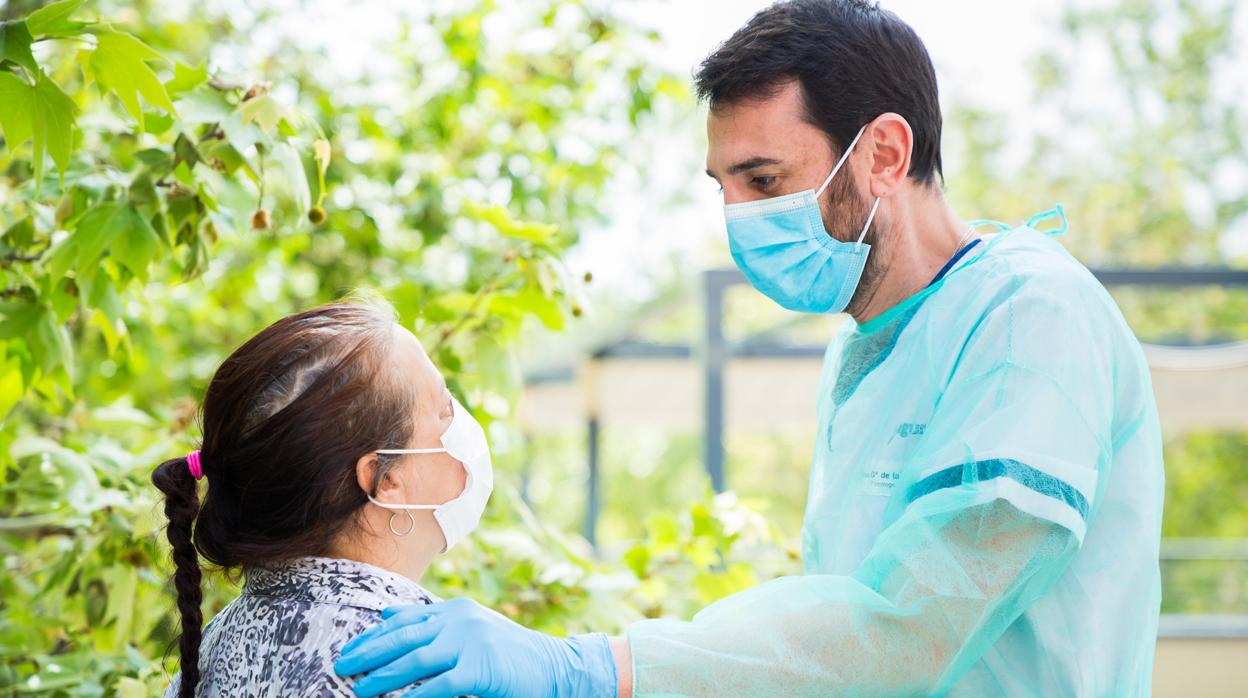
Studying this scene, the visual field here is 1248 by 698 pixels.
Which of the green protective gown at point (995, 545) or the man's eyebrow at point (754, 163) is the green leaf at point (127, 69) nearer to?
the man's eyebrow at point (754, 163)

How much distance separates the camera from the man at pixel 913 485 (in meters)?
1.50

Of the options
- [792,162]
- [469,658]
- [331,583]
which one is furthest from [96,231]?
[792,162]

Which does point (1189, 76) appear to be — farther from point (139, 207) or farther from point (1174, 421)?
point (139, 207)

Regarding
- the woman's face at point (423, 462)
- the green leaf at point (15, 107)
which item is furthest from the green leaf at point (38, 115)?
the woman's face at point (423, 462)

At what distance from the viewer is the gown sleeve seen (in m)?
A: 1.49

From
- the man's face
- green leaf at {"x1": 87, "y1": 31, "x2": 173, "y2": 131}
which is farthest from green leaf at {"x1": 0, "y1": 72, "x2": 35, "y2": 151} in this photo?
the man's face

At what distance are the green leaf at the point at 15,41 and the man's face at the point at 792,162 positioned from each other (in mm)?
1012

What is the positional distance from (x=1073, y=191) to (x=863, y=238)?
56.1ft

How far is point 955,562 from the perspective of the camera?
4.90ft

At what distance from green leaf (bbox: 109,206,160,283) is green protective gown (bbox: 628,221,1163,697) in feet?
3.39

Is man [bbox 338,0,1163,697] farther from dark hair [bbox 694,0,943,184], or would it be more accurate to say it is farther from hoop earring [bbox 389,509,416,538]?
hoop earring [bbox 389,509,416,538]

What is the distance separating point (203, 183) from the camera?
78.9 inches

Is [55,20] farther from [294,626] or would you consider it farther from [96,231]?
[294,626]

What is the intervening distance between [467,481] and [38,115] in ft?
2.51
